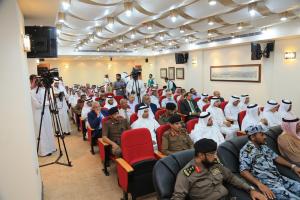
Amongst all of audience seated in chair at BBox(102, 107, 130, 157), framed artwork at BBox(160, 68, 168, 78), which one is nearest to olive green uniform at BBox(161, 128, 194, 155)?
audience seated in chair at BBox(102, 107, 130, 157)

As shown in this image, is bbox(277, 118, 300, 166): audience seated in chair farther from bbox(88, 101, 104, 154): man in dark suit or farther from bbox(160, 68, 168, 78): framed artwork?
bbox(160, 68, 168, 78): framed artwork

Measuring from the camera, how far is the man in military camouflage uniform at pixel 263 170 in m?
2.32

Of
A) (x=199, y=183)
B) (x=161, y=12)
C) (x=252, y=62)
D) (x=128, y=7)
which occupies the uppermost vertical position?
(x=128, y=7)

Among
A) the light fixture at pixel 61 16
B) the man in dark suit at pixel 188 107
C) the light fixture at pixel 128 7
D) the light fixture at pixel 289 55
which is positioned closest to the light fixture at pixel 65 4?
the light fixture at pixel 61 16

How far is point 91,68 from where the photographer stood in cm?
1645

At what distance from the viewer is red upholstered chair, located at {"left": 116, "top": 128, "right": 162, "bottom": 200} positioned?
287cm

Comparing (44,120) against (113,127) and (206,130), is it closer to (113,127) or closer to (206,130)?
(113,127)

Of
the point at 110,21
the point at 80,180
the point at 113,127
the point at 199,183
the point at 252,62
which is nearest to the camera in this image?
the point at 199,183

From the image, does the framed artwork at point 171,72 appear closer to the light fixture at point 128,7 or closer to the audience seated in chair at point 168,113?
the light fixture at point 128,7

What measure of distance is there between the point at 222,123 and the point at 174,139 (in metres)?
2.08

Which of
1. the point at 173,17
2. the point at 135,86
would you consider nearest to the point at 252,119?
the point at 173,17

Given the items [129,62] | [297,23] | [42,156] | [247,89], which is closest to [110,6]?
[42,156]

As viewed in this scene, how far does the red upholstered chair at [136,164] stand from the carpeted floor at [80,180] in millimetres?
286

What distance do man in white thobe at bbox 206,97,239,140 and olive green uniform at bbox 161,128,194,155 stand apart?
4.65 feet
